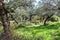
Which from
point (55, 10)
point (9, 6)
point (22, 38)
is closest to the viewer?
point (22, 38)

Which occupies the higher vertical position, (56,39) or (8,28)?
(8,28)

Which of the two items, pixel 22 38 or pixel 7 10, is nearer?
pixel 22 38

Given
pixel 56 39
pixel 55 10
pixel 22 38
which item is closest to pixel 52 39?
pixel 56 39

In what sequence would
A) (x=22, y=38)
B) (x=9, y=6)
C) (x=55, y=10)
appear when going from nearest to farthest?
(x=22, y=38), (x=9, y=6), (x=55, y=10)

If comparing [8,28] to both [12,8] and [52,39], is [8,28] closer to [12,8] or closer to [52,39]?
[12,8]

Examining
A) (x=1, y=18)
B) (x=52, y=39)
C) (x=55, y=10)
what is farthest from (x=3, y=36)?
(x=55, y=10)

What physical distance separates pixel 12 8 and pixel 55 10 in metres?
11.3

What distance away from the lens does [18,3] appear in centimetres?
1041

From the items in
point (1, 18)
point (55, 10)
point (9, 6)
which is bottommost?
point (55, 10)

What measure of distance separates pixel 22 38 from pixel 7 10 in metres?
1.98

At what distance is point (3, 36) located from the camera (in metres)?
9.98

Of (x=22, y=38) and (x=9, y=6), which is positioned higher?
(x=9, y=6)

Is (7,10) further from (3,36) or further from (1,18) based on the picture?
(3,36)

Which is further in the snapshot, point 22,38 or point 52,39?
point 52,39
